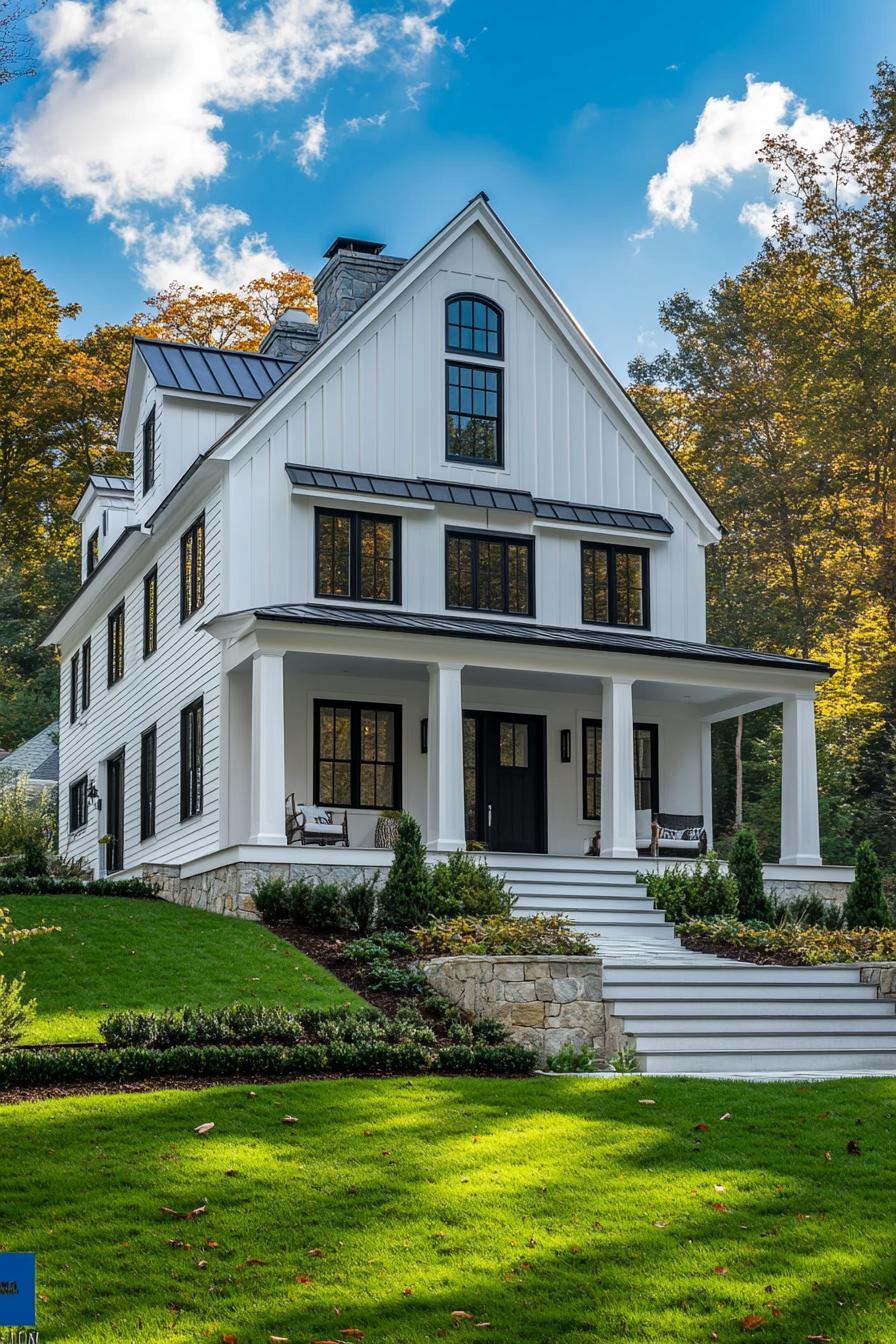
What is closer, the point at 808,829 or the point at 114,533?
the point at 808,829

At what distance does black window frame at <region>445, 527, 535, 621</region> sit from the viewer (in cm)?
2295

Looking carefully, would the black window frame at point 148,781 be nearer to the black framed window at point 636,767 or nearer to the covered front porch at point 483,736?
the covered front porch at point 483,736

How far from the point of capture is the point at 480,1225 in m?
7.77

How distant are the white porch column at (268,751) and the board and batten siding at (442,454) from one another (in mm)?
2144

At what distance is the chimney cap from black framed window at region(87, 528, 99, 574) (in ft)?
31.3

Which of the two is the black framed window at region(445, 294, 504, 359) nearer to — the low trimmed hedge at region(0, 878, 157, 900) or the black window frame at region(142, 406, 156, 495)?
the black window frame at region(142, 406, 156, 495)

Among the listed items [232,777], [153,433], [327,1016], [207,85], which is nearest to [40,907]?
[232,777]

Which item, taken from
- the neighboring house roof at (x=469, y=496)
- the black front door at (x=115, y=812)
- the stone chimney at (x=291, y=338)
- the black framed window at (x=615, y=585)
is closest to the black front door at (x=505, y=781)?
the black framed window at (x=615, y=585)

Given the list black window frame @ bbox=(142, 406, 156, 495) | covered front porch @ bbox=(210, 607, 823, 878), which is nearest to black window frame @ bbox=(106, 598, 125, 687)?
black window frame @ bbox=(142, 406, 156, 495)

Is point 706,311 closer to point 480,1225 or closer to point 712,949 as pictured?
point 712,949

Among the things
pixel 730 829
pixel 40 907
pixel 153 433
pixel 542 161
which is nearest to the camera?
pixel 40 907

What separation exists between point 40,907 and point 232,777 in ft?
11.8

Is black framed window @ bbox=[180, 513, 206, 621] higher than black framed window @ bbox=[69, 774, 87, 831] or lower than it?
higher

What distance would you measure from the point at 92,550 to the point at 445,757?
1455cm
